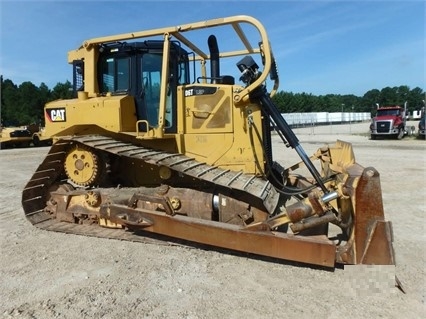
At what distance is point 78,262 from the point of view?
446 centimetres

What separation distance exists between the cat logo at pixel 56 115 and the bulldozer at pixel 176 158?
20mm

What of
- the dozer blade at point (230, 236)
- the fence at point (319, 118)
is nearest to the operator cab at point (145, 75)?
the dozer blade at point (230, 236)

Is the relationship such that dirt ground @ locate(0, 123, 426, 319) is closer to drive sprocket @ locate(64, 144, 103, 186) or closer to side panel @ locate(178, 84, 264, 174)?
drive sprocket @ locate(64, 144, 103, 186)

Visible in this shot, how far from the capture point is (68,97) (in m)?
8.58

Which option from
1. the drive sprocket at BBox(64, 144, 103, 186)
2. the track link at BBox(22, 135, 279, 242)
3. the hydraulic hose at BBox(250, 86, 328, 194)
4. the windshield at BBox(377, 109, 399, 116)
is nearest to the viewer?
the track link at BBox(22, 135, 279, 242)

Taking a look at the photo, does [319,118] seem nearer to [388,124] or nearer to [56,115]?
[388,124]

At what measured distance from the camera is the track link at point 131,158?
4.58m

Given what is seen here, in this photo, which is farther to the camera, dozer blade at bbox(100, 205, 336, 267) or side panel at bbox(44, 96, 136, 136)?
side panel at bbox(44, 96, 136, 136)

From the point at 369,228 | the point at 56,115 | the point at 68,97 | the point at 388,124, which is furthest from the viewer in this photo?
the point at 388,124

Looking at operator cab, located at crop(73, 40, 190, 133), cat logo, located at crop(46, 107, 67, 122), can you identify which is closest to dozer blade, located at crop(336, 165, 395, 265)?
operator cab, located at crop(73, 40, 190, 133)

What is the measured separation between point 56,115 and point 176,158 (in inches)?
86.3

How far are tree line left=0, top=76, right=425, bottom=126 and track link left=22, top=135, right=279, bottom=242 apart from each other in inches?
59.3

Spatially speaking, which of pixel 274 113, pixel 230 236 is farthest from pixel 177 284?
pixel 274 113

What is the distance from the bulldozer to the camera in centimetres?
Result: 443
